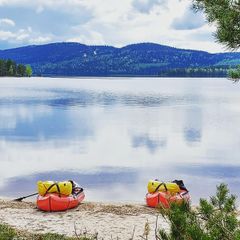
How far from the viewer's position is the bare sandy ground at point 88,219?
1546cm

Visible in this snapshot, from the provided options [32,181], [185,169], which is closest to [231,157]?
[185,169]

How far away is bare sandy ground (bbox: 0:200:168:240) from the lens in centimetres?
1546

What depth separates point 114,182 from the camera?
2698 cm

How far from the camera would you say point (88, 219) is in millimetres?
17156

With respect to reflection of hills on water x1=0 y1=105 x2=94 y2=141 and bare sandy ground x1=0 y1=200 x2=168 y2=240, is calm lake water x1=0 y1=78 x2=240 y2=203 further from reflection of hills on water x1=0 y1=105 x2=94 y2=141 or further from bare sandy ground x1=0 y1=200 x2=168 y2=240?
bare sandy ground x1=0 y1=200 x2=168 y2=240

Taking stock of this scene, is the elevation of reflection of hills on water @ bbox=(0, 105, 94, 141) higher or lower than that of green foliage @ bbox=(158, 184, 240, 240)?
lower

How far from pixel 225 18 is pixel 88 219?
995 centimetres

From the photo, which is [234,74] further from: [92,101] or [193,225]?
[92,101]

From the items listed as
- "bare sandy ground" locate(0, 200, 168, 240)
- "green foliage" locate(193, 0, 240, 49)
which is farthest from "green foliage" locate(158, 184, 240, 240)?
"bare sandy ground" locate(0, 200, 168, 240)

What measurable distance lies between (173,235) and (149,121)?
5825cm

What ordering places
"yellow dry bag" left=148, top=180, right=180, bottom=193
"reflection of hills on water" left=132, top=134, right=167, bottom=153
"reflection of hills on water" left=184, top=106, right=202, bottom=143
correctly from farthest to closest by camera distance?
"reflection of hills on water" left=184, top=106, right=202, bottom=143, "reflection of hills on water" left=132, top=134, right=167, bottom=153, "yellow dry bag" left=148, top=180, right=180, bottom=193

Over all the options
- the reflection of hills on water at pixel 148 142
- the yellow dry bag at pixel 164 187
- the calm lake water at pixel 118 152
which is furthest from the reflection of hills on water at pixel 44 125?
the yellow dry bag at pixel 164 187

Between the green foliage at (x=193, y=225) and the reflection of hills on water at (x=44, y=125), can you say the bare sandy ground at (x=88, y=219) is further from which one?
the reflection of hills on water at (x=44, y=125)

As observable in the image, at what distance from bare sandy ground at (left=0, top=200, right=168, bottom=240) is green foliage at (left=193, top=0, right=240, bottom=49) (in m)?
7.04
